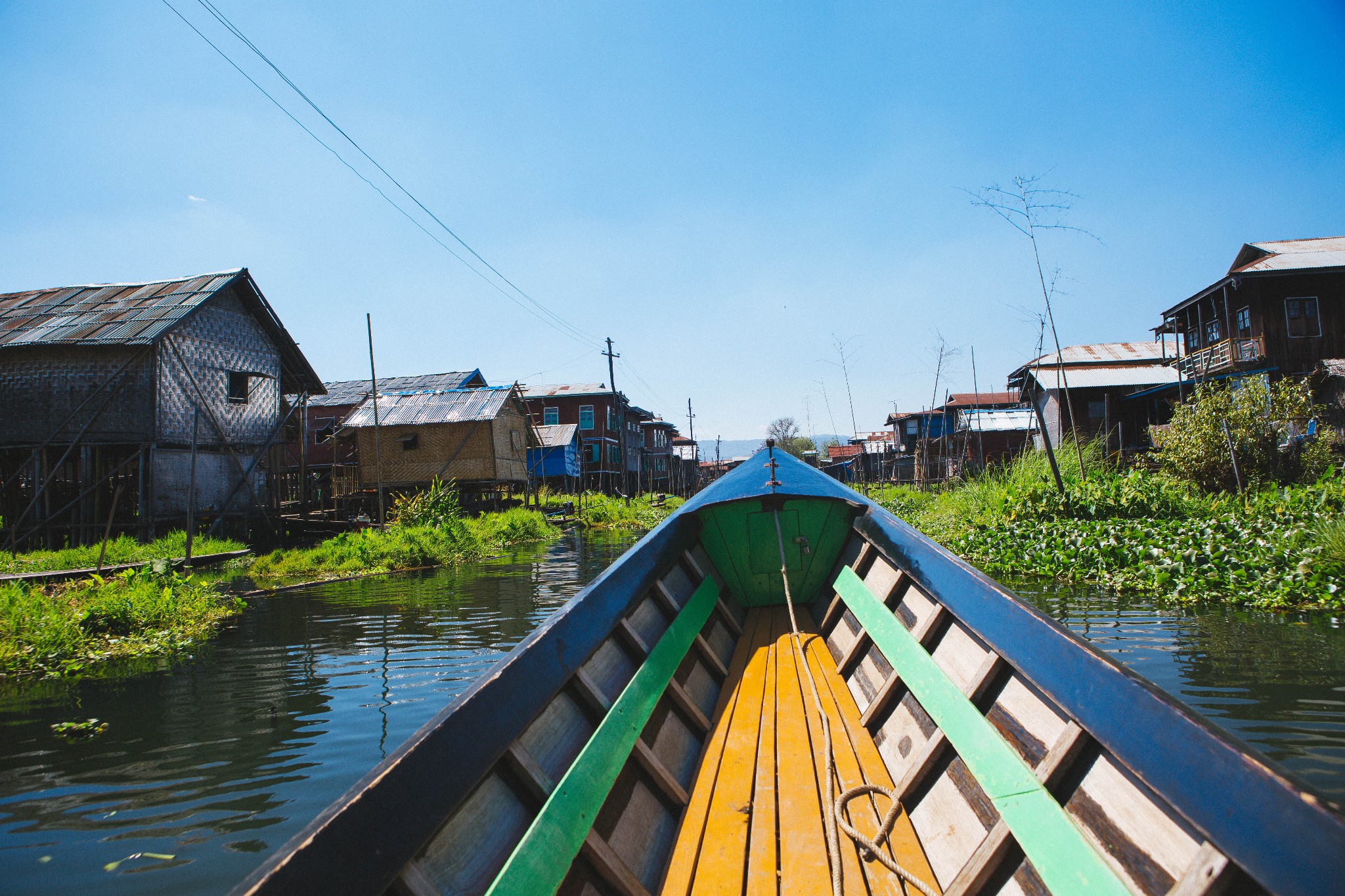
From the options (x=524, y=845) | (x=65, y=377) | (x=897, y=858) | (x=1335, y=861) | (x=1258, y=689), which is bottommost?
(x=1258, y=689)

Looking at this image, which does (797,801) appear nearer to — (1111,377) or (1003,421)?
(1111,377)

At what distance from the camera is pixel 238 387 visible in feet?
54.5

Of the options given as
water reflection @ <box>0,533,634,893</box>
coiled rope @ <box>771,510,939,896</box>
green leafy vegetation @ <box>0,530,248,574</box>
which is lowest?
water reflection @ <box>0,533,634,893</box>

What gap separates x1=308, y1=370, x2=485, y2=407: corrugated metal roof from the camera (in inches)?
1205

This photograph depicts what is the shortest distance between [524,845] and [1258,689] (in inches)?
216

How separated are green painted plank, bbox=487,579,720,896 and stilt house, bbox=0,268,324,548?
42.4 ft

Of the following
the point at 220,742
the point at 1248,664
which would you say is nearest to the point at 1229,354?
the point at 1248,664

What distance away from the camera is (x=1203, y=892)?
1349 mm

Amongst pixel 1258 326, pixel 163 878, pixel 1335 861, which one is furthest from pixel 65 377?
pixel 1258 326

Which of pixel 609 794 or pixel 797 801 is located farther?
Answer: pixel 797 801

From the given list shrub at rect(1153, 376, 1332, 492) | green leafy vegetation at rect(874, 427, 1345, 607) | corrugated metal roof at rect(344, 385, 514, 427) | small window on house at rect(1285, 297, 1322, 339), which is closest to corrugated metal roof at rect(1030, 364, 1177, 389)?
small window on house at rect(1285, 297, 1322, 339)

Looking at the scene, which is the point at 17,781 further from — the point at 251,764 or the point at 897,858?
the point at 897,858

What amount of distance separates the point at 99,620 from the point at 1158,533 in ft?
40.0

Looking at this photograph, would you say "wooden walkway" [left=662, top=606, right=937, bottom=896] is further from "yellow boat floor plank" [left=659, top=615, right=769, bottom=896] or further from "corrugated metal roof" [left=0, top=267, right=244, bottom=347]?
→ "corrugated metal roof" [left=0, top=267, right=244, bottom=347]
